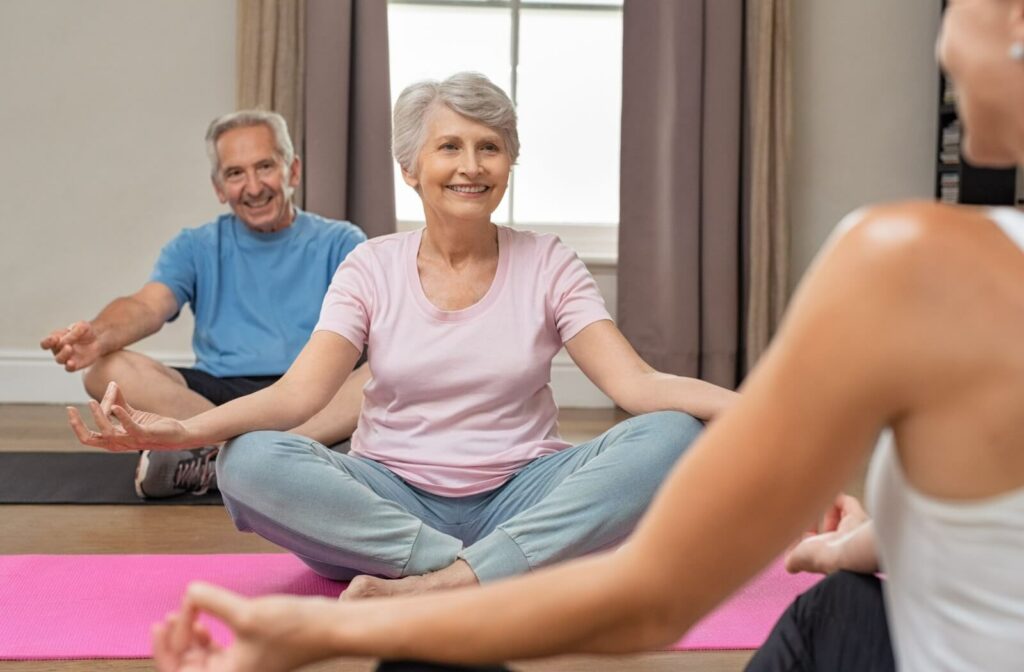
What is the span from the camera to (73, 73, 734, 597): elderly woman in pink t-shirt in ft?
6.61

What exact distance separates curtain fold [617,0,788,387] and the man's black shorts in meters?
1.79

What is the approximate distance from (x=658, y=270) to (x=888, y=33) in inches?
53.3

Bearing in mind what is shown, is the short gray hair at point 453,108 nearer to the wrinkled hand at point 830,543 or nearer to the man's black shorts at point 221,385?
the wrinkled hand at point 830,543

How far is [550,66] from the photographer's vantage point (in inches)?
195

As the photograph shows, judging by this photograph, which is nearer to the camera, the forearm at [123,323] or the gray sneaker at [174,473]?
the gray sneaker at [174,473]

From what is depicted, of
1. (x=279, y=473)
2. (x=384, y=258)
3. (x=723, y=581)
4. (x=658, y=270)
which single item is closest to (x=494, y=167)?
(x=384, y=258)

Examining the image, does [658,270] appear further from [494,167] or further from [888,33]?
[494,167]

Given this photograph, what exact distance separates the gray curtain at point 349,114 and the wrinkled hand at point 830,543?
137 inches

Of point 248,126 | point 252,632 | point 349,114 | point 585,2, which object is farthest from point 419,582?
point 585,2

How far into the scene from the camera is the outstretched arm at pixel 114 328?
301 centimetres

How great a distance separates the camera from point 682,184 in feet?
15.4

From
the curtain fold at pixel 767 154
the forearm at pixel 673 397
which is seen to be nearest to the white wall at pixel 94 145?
the curtain fold at pixel 767 154

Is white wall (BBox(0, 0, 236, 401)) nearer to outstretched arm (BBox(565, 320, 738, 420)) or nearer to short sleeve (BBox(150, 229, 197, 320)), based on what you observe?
short sleeve (BBox(150, 229, 197, 320))

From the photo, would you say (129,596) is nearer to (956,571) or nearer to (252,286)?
(252,286)
